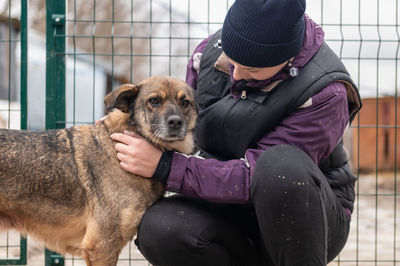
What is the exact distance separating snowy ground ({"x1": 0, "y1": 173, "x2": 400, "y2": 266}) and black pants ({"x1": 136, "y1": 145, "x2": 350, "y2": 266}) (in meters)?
1.21

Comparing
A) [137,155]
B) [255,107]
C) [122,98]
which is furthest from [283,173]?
[122,98]

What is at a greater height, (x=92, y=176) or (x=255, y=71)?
(x=255, y=71)

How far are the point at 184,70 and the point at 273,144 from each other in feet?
15.1

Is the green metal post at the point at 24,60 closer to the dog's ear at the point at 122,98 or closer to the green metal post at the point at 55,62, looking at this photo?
the green metal post at the point at 55,62

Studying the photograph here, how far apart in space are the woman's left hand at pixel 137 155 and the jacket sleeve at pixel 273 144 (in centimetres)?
13

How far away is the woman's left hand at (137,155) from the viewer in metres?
2.72

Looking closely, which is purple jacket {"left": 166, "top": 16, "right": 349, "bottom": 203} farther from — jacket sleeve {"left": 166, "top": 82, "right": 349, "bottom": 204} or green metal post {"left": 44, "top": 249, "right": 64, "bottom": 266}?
green metal post {"left": 44, "top": 249, "right": 64, "bottom": 266}

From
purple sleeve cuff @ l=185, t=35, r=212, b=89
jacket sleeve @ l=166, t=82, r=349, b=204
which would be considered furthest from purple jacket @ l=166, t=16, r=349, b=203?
purple sleeve cuff @ l=185, t=35, r=212, b=89

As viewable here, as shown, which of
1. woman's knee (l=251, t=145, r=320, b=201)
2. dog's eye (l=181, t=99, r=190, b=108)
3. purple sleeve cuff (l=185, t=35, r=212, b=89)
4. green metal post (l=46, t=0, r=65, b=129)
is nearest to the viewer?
woman's knee (l=251, t=145, r=320, b=201)

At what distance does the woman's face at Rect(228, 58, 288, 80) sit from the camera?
2598 mm

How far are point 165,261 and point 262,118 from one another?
2.82 feet

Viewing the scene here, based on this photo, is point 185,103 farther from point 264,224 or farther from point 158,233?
point 264,224

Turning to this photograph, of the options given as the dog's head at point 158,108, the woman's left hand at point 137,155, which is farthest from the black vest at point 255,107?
the woman's left hand at point 137,155

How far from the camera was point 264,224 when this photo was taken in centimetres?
246
